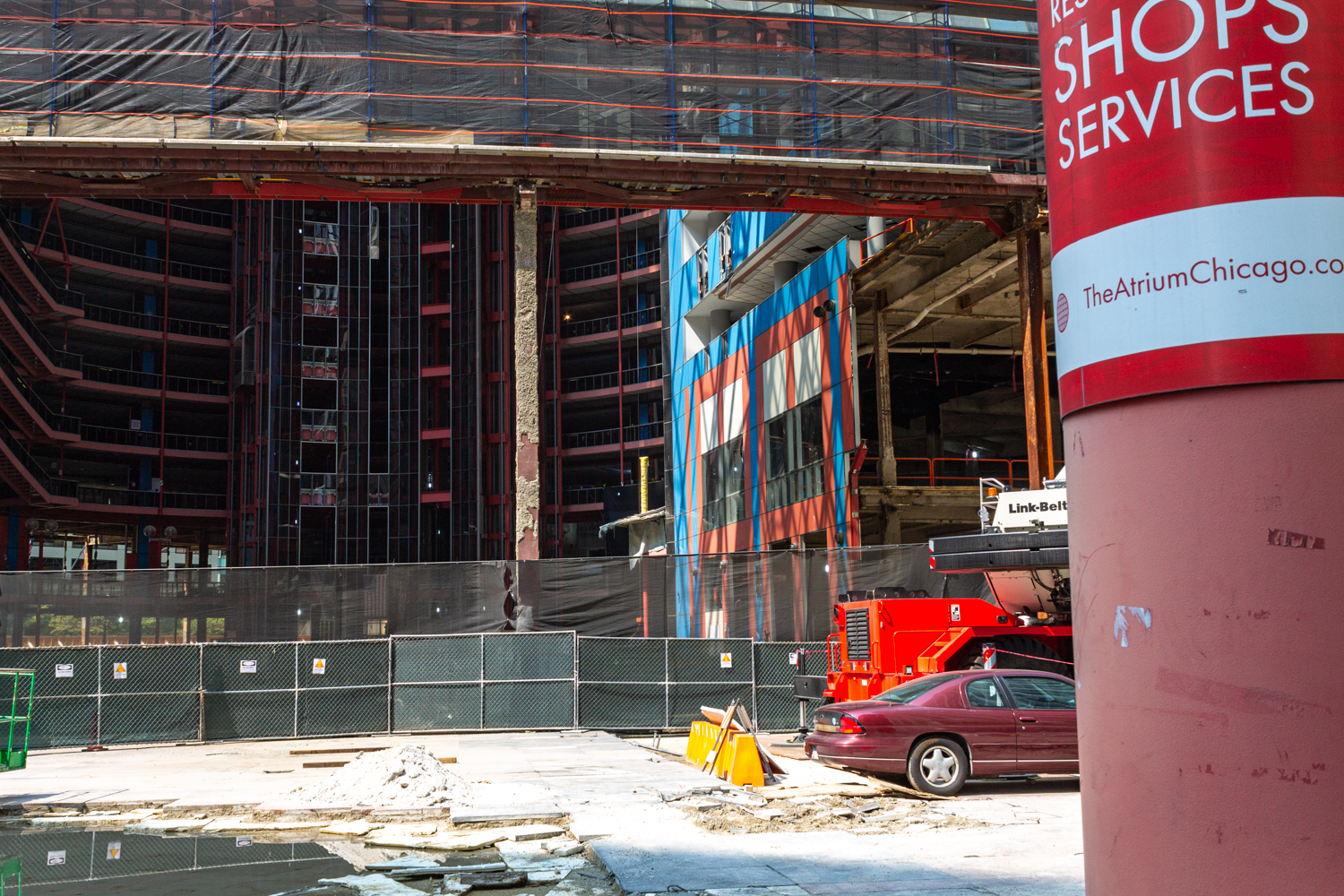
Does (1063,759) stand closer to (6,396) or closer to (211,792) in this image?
(211,792)

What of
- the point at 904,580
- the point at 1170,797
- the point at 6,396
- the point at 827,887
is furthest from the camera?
the point at 6,396

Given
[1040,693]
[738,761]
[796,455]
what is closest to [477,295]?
[796,455]

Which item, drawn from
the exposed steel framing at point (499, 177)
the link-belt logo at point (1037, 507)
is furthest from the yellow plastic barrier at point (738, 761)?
the exposed steel framing at point (499, 177)

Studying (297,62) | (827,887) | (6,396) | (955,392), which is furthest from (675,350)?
(827,887)

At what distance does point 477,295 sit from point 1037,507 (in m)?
59.1

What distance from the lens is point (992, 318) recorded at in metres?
36.6

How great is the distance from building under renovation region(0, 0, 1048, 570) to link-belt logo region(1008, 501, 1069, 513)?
923cm

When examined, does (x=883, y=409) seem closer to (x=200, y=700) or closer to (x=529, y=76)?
(x=529, y=76)

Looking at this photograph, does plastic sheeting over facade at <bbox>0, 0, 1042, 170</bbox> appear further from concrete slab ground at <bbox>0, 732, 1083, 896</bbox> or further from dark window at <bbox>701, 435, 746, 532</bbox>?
dark window at <bbox>701, 435, 746, 532</bbox>

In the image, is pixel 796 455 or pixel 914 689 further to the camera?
pixel 796 455

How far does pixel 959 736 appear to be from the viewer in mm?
13727

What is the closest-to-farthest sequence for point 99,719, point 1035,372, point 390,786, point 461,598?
point 390,786
point 99,719
point 461,598
point 1035,372

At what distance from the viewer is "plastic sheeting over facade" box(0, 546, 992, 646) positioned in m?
23.1

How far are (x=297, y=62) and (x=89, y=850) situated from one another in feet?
70.0
